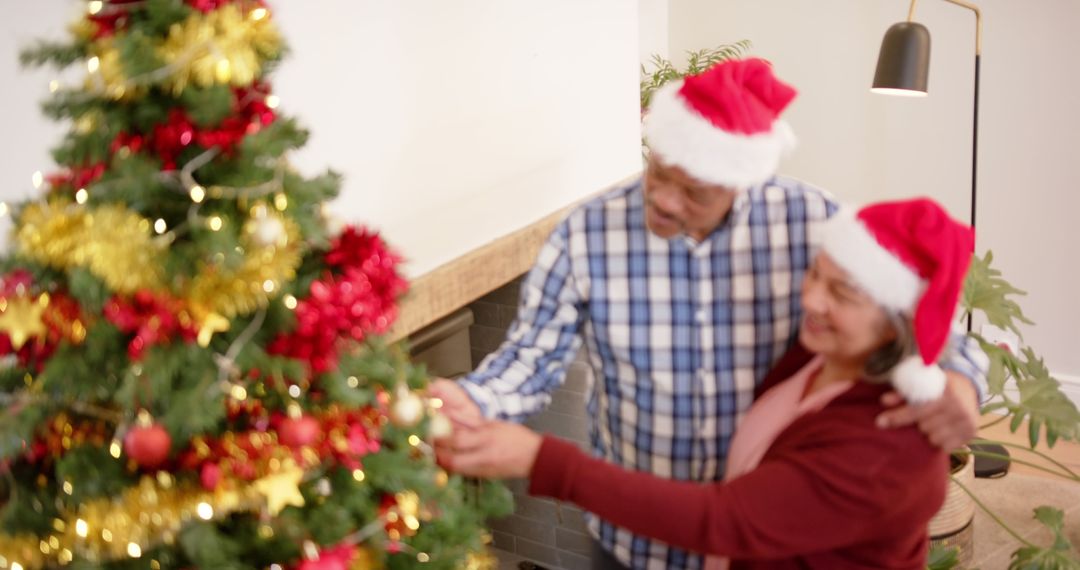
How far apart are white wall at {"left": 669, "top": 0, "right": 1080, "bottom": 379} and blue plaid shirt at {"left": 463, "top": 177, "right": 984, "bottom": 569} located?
2.31 meters

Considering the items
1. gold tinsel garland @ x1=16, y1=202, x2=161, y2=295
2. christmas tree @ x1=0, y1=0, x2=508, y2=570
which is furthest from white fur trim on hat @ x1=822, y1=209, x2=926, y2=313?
gold tinsel garland @ x1=16, y1=202, x2=161, y2=295

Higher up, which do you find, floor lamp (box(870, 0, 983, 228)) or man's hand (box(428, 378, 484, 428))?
floor lamp (box(870, 0, 983, 228))

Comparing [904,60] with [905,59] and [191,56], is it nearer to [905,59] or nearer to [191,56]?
[905,59]

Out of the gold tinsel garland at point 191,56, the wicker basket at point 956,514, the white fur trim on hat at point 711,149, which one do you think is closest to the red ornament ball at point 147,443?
the gold tinsel garland at point 191,56

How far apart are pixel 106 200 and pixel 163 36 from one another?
16 centimetres

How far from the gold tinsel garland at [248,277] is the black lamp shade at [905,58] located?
7.53 feet

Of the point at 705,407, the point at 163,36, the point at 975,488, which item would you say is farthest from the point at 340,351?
the point at 975,488

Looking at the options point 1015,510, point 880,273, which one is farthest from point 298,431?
point 1015,510

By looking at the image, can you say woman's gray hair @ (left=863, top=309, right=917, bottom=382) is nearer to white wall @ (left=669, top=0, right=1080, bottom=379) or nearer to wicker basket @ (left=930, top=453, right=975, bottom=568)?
wicker basket @ (left=930, top=453, right=975, bottom=568)

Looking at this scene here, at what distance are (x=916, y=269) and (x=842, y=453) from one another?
26cm

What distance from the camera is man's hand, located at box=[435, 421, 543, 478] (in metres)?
1.34

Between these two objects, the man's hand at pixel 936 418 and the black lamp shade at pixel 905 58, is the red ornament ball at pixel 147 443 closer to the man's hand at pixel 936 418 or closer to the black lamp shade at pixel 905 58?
the man's hand at pixel 936 418

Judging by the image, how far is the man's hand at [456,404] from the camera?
1404mm

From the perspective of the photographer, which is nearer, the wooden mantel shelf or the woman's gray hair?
the woman's gray hair
